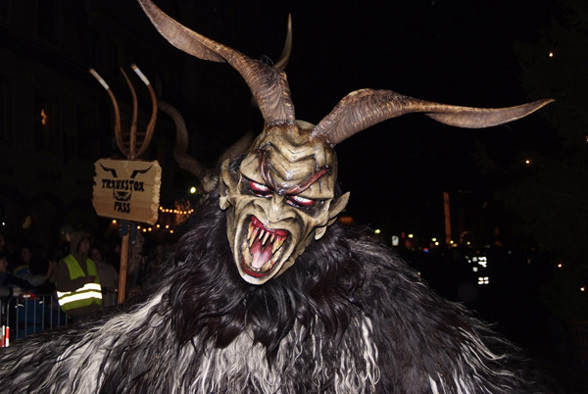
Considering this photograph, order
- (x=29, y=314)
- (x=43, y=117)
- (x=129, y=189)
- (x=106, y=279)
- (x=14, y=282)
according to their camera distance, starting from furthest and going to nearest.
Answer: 1. (x=43, y=117)
2. (x=106, y=279)
3. (x=14, y=282)
4. (x=29, y=314)
5. (x=129, y=189)

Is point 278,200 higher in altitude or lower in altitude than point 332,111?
lower

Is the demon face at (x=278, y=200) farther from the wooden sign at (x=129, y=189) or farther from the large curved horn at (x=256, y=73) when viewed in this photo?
the wooden sign at (x=129, y=189)

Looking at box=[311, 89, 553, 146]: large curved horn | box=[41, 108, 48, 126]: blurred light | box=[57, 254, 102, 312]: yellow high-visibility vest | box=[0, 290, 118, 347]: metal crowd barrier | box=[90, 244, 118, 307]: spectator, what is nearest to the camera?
box=[311, 89, 553, 146]: large curved horn

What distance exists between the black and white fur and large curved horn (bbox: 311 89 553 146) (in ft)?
1.76

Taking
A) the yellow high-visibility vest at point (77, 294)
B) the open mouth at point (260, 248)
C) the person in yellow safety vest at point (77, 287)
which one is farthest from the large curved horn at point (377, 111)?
the yellow high-visibility vest at point (77, 294)

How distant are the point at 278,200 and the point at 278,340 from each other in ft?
2.16

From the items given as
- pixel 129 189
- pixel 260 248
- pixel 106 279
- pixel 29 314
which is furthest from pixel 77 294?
pixel 260 248

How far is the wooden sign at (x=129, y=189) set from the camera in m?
6.72

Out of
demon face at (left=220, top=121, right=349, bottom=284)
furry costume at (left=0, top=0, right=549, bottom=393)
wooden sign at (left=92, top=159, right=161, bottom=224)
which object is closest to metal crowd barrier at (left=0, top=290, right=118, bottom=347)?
wooden sign at (left=92, top=159, right=161, bottom=224)

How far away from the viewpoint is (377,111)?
2.87 meters

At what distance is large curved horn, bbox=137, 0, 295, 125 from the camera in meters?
2.89

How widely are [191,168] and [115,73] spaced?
60.5ft

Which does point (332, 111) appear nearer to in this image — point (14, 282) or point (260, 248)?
point (260, 248)

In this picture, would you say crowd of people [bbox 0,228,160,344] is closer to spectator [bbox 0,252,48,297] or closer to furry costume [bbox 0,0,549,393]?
spectator [bbox 0,252,48,297]
